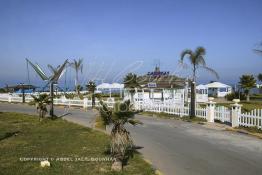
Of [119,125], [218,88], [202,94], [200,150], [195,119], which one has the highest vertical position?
[218,88]

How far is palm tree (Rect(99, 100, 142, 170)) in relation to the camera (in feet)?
28.5

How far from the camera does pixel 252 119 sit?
16.1 metres

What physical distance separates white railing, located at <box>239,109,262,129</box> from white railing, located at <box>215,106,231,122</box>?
1408mm

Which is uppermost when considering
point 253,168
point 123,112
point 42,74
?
point 42,74

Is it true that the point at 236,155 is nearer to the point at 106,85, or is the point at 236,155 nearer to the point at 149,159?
the point at 149,159

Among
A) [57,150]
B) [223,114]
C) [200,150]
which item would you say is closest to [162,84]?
[223,114]

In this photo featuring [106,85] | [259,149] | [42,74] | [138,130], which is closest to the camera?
[259,149]

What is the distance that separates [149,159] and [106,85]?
1643 inches

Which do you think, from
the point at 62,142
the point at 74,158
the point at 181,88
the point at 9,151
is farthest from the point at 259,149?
the point at 181,88

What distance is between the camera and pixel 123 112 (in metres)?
8.92

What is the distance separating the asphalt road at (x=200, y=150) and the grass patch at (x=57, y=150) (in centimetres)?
91

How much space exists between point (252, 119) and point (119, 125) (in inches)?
371

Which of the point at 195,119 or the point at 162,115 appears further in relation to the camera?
the point at 162,115

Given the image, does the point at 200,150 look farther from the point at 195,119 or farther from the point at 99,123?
the point at 195,119
